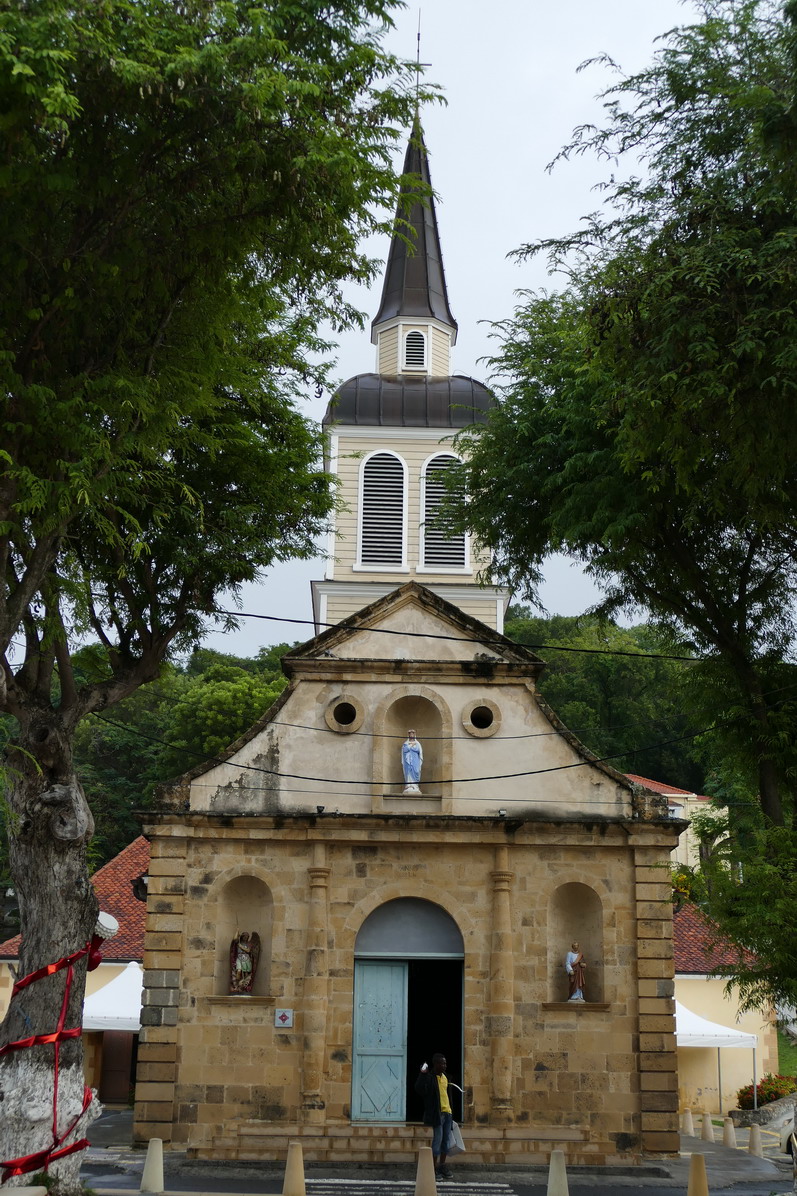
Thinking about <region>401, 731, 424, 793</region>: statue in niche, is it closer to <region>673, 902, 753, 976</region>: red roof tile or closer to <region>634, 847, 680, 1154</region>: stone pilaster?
<region>634, 847, 680, 1154</region>: stone pilaster

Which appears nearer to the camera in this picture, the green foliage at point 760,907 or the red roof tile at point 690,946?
the green foliage at point 760,907

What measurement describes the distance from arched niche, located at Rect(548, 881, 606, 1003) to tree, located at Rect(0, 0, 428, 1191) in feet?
29.3

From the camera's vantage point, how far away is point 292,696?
2155 centimetres

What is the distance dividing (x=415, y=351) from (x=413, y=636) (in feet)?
56.5

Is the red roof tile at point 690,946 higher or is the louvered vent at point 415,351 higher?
the louvered vent at point 415,351

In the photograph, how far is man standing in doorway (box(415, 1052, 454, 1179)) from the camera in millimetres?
17922

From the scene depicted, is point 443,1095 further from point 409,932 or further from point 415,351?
point 415,351

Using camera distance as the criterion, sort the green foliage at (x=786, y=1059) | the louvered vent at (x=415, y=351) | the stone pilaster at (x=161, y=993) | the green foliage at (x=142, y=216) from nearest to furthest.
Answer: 1. the green foliage at (x=142, y=216)
2. the stone pilaster at (x=161, y=993)
3. the green foliage at (x=786, y=1059)
4. the louvered vent at (x=415, y=351)

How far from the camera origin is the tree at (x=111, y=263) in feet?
35.2

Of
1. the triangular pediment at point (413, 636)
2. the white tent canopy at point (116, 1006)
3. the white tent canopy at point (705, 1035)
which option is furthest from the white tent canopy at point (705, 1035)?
the white tent canopy at point (116, 1006)

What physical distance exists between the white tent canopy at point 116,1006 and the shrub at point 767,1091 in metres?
14.1

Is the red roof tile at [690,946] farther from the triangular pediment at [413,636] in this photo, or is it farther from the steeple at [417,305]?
the steeple at [417,305]

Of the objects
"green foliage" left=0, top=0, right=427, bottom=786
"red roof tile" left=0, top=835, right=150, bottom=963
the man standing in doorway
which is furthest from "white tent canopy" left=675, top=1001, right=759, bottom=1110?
"green foliage" left=0, top=0, right=427, bottom=786

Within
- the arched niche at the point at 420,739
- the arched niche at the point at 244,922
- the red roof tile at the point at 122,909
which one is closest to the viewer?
the arched niche at the point at 244,922
